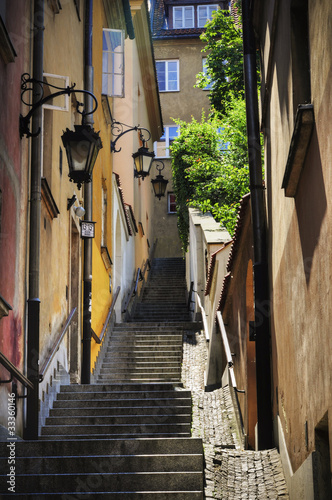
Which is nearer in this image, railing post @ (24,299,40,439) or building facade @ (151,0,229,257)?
railing post @ (24,299,40,439)

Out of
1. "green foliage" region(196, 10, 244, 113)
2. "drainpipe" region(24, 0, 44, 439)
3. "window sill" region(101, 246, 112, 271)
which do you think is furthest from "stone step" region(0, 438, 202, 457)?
"green foliage" region(196, 10, 244, 113)

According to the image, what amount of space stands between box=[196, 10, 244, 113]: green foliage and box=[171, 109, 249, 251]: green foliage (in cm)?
108

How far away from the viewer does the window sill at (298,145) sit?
6164 mm

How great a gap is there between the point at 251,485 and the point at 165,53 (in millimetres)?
34037

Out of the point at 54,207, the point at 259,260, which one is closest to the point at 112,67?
the point at 54,207

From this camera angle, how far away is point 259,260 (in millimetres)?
10484

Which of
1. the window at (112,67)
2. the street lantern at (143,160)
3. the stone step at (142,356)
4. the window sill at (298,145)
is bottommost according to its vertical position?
the stone step at (142,356)

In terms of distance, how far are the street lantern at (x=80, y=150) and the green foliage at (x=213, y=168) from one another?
32.9 feet

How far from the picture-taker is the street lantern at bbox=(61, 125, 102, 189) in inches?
388

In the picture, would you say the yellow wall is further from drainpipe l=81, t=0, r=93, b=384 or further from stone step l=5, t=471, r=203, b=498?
stone step l=5, t=471, r=203, b=498

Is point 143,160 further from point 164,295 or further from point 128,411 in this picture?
point 128,411

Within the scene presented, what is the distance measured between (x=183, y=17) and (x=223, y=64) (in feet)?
56.9

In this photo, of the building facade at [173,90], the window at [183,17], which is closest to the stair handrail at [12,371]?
the building facade at [173,90]

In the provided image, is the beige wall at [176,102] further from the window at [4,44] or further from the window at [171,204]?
the window at [4,44]
